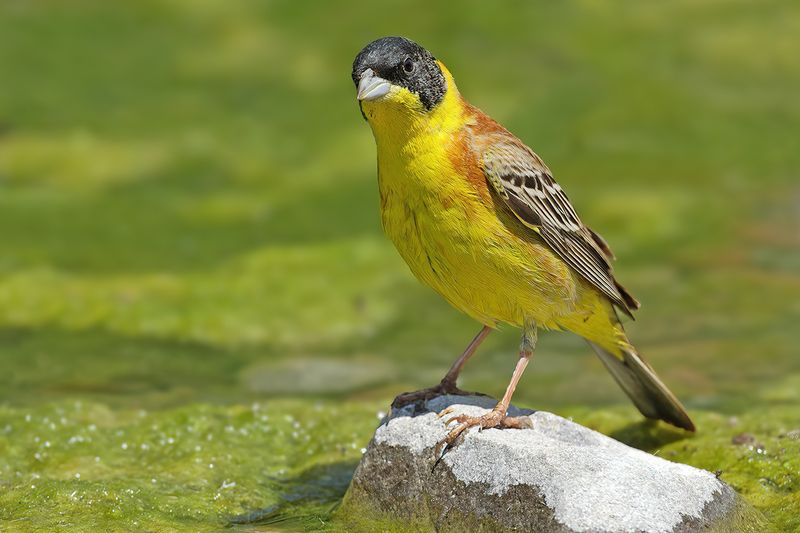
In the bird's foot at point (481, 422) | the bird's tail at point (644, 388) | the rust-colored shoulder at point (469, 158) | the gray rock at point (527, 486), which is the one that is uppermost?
the rust-colored shoulder at point (469, 158)

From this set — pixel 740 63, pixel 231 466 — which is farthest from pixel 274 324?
pixel 740 63

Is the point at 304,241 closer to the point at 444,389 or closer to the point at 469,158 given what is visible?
the point at 444,389

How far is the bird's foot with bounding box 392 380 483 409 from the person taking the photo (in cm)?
573

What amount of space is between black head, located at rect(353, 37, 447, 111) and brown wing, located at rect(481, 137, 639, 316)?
38cm

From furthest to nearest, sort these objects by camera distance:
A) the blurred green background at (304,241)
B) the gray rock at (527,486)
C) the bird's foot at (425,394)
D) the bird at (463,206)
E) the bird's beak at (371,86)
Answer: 1. the blurred green background at (304,241)
2. the bird's foot at (425,394)
3. the bird at (463,206)
4. the bird's beak at (371,86)
5. the gray rock at (527,486)

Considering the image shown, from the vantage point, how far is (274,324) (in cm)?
951

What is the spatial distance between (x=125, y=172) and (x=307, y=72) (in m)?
2.91

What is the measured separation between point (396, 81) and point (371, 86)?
0.51 feet

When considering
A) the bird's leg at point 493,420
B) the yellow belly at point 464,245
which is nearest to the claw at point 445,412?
the bird's leg at point 493,420

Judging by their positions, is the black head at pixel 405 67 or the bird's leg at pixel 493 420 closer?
the black head at pixel 405 67

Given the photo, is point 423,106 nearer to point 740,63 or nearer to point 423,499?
point 423,499

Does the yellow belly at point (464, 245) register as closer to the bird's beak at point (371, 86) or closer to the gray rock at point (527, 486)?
the bird's beak at point (371, 86)

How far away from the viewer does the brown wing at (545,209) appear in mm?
5398

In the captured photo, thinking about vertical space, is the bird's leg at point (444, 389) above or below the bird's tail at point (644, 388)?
below
